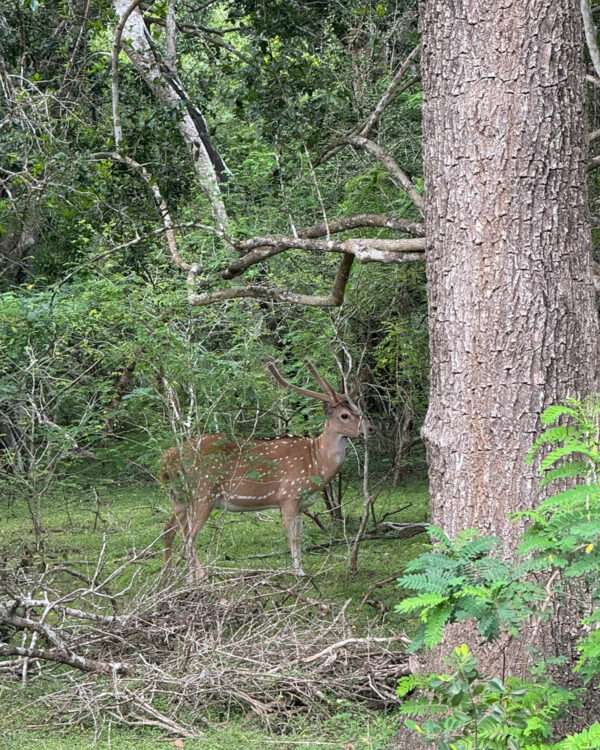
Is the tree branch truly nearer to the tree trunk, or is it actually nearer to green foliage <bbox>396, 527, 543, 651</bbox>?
the tree trunk

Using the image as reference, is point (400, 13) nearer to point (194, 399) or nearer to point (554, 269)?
point (194, 399)

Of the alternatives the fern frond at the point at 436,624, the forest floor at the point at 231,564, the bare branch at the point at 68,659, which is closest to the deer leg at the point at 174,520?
the forest floor at the point at 231,564

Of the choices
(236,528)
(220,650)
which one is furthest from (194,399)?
(236,528)

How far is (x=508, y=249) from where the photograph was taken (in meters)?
4.88

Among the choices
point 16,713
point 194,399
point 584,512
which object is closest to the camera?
point 584,512

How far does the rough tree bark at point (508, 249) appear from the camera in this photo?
4.85 meters

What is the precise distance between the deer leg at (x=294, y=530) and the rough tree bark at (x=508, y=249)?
149 inches

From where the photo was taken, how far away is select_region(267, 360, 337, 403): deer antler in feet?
27.4

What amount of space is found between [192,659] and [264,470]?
295 cm

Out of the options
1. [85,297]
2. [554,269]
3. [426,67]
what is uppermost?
[426,67]

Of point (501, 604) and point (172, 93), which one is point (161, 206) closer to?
point (172, 93)

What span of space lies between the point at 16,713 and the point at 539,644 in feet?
8.84

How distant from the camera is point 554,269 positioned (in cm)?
487

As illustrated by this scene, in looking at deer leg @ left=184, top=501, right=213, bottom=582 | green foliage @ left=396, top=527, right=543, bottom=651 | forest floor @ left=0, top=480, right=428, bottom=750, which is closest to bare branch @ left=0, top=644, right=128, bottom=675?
forest floor @ left=0, top=480, right=428, bottom=750
